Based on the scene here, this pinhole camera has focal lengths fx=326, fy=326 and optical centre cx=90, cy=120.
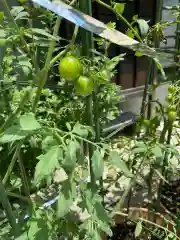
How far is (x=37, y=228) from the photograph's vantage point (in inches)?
26.2

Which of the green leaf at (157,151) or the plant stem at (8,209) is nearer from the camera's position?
the plant stem at (8,209)

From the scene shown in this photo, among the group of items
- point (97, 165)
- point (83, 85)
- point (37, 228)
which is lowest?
point (37, 228)

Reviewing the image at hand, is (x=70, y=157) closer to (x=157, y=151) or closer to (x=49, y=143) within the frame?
(x=49, y=143)

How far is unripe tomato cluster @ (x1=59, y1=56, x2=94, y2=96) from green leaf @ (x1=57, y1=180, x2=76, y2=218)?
19 centimetres

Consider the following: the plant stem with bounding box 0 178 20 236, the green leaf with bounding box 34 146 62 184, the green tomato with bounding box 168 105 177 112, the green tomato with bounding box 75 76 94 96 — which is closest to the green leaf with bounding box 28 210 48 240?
the plant stem with bounding box 0 178 20 236

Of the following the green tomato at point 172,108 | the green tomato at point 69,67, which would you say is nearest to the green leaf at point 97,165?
the green tomato at point 69,67

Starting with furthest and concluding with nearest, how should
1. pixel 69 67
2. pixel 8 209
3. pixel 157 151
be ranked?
pixel 157 151, pixel 8 209, pixel 69 67

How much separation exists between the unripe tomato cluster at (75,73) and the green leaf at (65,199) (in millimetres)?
192

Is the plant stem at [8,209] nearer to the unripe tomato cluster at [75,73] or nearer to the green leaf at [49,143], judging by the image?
the green leaf at [49,143]

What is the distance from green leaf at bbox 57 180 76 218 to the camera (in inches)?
24.2

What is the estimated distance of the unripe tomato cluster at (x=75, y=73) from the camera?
52 centimetres

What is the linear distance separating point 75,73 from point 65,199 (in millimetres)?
242

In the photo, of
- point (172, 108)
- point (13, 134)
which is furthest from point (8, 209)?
point (172, 108)

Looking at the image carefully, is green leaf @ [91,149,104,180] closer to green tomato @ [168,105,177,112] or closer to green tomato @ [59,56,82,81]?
green tomato @ [59,56,82,81]
